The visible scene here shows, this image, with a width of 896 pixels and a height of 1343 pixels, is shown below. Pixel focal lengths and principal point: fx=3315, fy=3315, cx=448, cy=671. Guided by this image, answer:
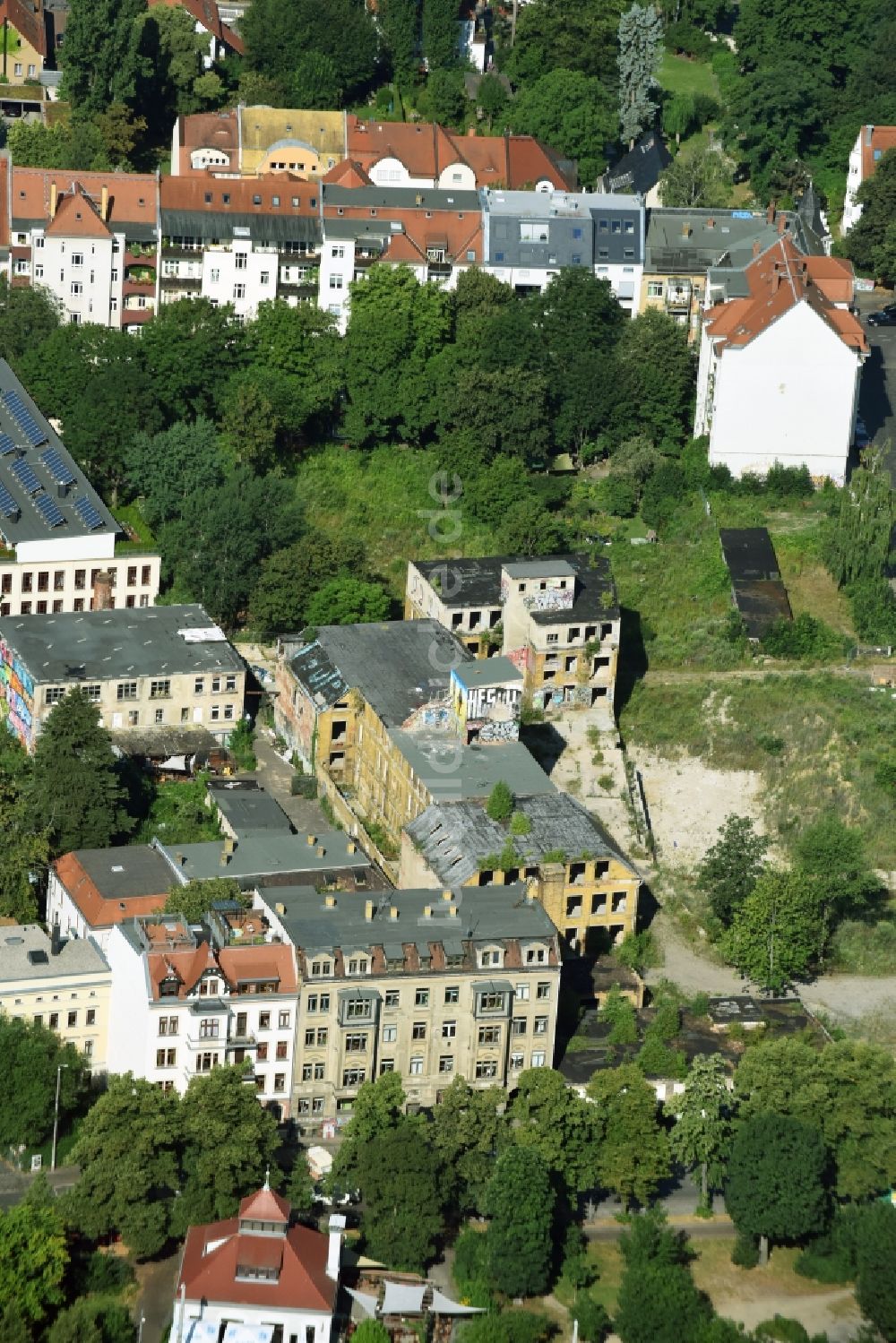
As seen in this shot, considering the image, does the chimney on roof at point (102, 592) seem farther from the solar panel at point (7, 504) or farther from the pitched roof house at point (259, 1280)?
Result: the pitched roof house at point (259, 1280)

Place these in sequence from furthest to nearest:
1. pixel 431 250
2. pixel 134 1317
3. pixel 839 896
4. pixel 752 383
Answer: pixel 431 250 → pixel 752 383 → pixel 839 896 → pixel 134 1317

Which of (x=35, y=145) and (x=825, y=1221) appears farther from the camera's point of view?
(x=35, y=145)

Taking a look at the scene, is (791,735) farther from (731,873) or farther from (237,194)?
(237,194)

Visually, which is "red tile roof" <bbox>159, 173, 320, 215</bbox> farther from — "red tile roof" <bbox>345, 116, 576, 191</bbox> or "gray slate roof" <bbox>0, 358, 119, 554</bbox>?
"gray slate roof" <bbox>0, 358, 119, 554</bbox>

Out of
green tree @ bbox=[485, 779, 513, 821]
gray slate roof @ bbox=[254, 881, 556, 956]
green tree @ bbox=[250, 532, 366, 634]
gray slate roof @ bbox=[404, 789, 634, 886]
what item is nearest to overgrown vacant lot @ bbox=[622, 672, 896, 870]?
gray slate roof @ bbox=[404, 789, 634, 886]

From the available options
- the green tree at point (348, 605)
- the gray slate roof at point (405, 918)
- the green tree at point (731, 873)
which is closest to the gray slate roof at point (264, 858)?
the gray slate roof at point (405, 918)

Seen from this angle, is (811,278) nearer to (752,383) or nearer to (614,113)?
(752,383)

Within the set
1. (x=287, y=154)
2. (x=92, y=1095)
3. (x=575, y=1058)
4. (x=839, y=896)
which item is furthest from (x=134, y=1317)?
(x=287, y=154)
